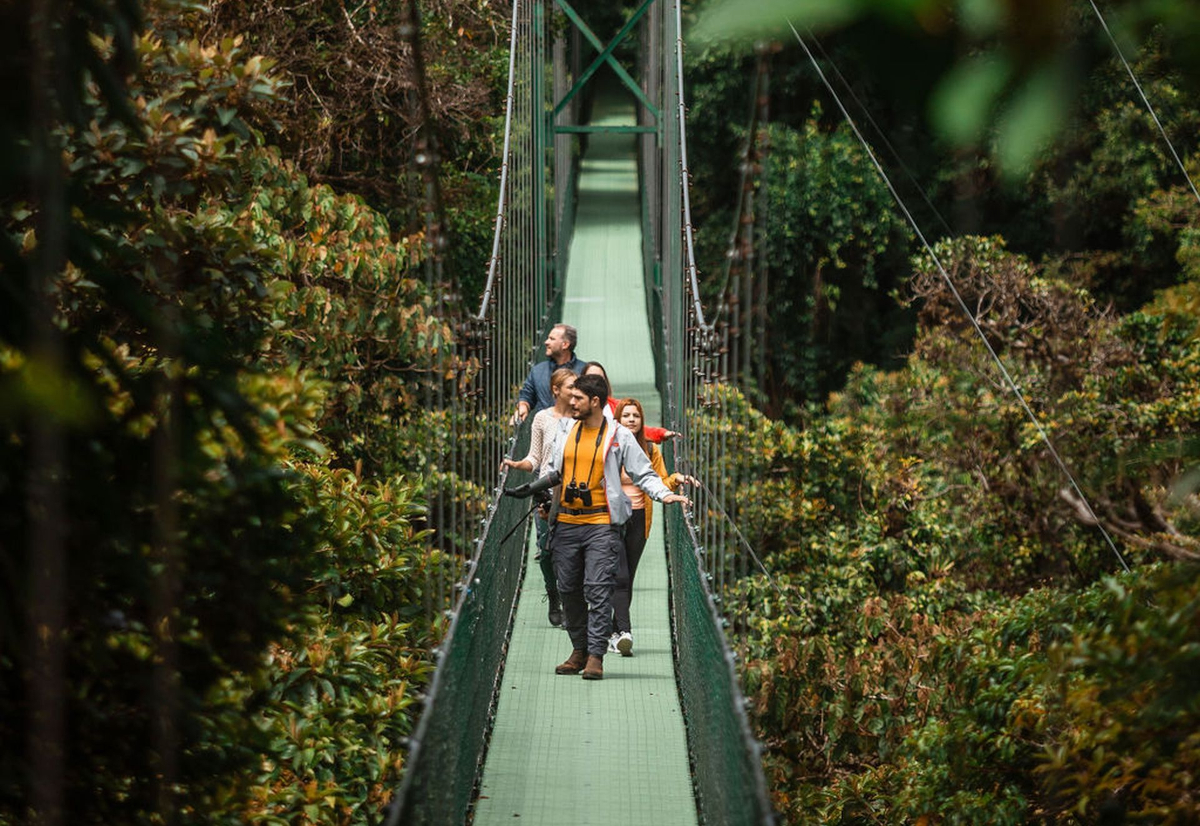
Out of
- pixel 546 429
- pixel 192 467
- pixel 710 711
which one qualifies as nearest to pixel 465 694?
pixel 710 711

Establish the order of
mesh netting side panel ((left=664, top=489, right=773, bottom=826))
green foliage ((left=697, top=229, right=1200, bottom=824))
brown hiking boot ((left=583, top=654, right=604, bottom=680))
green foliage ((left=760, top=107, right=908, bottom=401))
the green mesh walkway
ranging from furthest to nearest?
green foliage ((left=760, top=107, right=908, bottom=401)) → brown hiking boot ((left=583, top=654, right=604, bottom=680)) → green foliage ((left=697, top=229, right=1200, bottom=824)) → the green mesh walkway → mesh netting side panel ((left=664, top=489, right=773, bottom=826))

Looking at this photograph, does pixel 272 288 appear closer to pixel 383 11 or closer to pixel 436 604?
pixel 436 604

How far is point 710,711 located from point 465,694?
0.63 metres

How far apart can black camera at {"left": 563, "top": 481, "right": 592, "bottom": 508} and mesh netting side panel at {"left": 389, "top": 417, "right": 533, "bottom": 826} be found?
0.25 metres

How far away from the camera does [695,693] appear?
15.7ft

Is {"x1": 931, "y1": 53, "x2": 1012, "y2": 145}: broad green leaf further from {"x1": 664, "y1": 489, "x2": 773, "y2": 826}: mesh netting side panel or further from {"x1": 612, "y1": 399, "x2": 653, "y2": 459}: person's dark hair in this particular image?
{"x1": 612, "y1": 399, "x2": 653, "y2": 459}: person's dark hair

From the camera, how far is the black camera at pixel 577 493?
17.4 feet

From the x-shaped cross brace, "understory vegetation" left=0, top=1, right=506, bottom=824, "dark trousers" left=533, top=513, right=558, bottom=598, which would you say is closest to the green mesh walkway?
"dark trousers" left=533, top=513, right=558, bottom=598

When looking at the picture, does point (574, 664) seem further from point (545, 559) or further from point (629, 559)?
point (545, 559)

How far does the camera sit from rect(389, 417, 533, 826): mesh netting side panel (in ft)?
9.49

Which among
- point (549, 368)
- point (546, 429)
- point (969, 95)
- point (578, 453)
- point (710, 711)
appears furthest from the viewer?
point (549, 368)

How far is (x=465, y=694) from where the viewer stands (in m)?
4.05

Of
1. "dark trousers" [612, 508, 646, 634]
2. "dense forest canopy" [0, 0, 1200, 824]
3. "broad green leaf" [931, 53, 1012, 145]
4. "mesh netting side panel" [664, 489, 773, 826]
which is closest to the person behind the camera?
"broad green leaf" [931, 53, 1012, 145]

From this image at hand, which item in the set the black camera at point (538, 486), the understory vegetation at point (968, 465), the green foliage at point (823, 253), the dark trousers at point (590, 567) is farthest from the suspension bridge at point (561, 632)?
the green foliage at point (823, 253)
